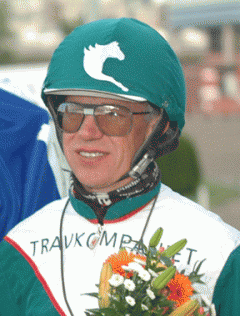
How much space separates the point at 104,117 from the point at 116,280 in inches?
28.3

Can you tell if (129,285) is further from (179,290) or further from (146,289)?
(179,290)

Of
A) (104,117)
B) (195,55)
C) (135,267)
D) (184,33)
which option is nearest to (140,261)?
(135,267)

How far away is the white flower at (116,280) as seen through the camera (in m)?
1.62

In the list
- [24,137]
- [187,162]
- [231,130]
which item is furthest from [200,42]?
[24,137]

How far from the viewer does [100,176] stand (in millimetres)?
2162

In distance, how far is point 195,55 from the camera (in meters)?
21.8

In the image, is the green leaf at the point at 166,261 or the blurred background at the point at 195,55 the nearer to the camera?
the green leaf at the point at 166,261

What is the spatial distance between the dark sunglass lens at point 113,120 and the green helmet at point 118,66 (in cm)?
6

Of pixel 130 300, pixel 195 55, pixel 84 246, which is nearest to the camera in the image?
pixel 130 300

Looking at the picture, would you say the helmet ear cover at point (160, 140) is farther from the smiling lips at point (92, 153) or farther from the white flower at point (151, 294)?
the white flower at point (151, 294)

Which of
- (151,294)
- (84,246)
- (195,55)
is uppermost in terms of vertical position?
(151,294)

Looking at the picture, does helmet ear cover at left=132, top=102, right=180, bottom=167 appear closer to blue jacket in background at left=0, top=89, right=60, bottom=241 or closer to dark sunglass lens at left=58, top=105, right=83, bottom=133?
dark sunglass lens at left=58, top=105, right=83, bottom=133

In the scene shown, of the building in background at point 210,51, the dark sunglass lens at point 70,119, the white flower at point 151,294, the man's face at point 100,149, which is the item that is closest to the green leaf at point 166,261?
the white flower at point 151,294

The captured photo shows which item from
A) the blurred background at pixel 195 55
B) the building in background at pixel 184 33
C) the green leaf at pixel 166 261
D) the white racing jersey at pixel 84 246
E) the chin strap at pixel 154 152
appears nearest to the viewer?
the green leaf at pixel 166 261
